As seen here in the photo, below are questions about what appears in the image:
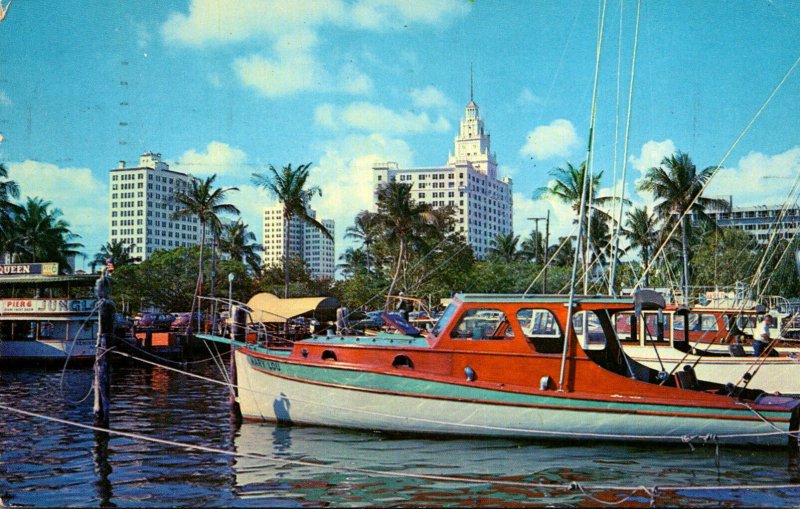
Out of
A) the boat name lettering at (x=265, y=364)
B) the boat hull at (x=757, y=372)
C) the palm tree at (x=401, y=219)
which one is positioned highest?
the palm tree at (x=401, y=219)

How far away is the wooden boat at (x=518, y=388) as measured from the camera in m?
14.8

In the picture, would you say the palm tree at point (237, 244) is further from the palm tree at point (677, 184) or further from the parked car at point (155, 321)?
the palm tree at point (677, 184)

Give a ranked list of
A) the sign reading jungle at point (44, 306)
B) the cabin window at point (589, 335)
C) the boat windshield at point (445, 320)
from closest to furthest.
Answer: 1. the boat windshield at point (445, 320)
2. the cabin window at point (589, 335)
3. the sign reading jungle at point (44, 306)

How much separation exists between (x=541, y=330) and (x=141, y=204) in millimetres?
183883

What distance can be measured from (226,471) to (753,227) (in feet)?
647

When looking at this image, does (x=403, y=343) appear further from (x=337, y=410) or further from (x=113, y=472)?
(x=113, y=472)

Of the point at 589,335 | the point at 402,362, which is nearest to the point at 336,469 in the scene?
the point at 402,362

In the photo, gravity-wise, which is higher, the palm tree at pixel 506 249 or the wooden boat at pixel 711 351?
the palm tree at pixel 506 249

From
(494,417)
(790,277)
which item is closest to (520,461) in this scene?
(494,417)

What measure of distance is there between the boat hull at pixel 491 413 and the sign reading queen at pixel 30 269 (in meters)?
25.6

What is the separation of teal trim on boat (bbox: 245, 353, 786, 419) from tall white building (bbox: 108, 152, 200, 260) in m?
180

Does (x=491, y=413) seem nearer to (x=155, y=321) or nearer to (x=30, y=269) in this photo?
(x=30, y=269)

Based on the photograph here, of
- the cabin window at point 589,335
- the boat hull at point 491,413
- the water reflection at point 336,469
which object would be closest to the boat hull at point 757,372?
the cabin window at point 589,335

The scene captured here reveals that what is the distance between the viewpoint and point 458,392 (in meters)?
15.6
